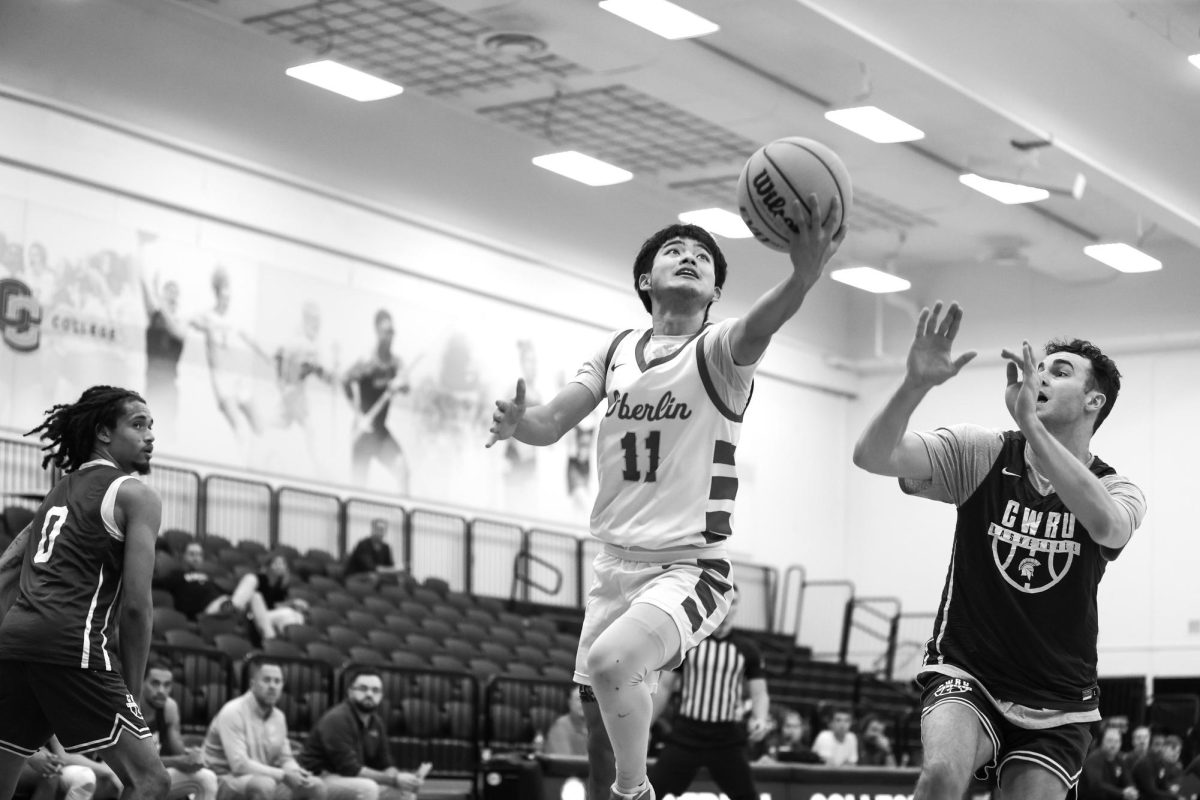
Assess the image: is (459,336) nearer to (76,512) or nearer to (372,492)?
(372,492)

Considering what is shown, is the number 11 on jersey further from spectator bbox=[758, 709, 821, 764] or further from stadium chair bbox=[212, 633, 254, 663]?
spectator bbox=[758, 709, 821, 764]

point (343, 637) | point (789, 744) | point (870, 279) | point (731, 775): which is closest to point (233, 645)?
point (343, 637)

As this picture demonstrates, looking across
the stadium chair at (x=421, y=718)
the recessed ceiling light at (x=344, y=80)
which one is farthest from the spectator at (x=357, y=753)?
the recessed ceiling light at (x=344, y=80)

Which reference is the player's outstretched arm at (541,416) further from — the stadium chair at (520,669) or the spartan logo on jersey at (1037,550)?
the stadium chair at (520,669)

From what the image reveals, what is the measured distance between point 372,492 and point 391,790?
826 cm

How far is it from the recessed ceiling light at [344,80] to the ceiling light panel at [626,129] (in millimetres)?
3163

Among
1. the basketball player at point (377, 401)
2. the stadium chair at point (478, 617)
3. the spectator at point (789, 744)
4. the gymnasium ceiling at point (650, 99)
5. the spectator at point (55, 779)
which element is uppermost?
the gymnasium ceiling at point (650, 99)

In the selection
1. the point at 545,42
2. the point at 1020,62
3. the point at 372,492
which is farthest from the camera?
the point at 372,492

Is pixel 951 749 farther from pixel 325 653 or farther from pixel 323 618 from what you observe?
pixel 323 618

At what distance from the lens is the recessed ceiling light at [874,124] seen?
1708cm

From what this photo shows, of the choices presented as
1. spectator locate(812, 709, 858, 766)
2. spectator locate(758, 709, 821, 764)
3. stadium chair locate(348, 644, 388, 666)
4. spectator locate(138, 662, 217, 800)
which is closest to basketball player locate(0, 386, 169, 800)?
spectator locate(138, 662, 217, 800)

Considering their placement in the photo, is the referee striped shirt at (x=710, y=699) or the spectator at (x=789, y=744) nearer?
the referee striped shirt at (x=710, y=699)

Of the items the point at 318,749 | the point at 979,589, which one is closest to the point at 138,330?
the point at 318,749

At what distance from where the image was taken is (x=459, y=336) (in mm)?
21875
